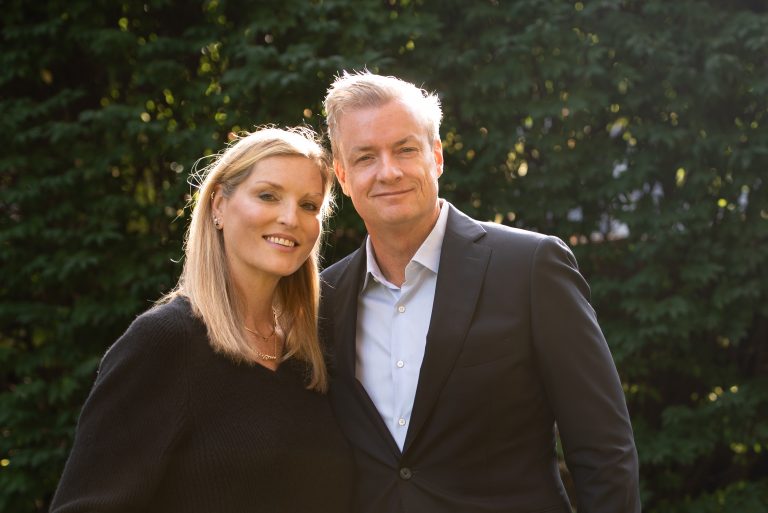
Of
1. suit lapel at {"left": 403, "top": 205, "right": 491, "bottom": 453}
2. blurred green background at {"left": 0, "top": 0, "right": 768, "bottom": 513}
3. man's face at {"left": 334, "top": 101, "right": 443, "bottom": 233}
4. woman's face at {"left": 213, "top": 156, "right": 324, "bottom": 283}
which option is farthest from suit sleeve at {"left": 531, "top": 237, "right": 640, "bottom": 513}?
blurred green background at {"left": 0, "top": 0, "right": 768, "bottom": 513}

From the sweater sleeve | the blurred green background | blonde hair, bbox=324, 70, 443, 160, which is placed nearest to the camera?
the sweater sleeve

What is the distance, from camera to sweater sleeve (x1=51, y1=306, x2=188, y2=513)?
2238mm

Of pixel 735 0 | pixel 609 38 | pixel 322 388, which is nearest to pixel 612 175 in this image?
pixel 609 38

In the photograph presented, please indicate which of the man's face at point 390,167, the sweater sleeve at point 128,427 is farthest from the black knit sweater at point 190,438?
the man's face at point 390,167

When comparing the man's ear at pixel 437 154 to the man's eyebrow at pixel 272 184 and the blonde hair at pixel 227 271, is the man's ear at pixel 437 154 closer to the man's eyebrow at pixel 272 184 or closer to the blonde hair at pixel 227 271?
the blonde hair at pixel 227 271

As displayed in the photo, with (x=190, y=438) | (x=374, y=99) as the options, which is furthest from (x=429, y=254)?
(x=190, y=438)

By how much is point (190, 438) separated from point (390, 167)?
1.00 metres

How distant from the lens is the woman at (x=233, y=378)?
2.29 metres

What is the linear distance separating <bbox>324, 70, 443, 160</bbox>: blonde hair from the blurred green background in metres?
1.62

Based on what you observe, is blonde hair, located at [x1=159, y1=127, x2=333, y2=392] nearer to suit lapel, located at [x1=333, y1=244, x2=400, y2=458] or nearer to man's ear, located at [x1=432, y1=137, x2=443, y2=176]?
suit lapel, located at [x1=333, y1=244, x2=400, y2=458]

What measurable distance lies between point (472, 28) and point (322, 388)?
8.84 ft

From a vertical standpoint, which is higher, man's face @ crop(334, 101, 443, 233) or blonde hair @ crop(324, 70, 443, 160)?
blonde hair @ crop(324, 70, 443, 160)

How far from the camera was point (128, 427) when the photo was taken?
229cm

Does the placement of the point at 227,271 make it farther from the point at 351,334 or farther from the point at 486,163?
the point at 486,163
